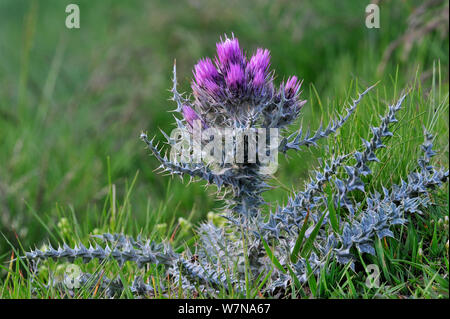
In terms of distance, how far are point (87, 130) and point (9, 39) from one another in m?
2.51

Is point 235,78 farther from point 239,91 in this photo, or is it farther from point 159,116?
point 159,116

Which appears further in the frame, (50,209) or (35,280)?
(50,209)

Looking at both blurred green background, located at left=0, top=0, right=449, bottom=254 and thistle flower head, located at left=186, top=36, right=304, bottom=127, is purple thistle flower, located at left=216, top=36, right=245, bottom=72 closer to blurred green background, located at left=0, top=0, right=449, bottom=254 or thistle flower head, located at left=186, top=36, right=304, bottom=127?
thistle flower head, located at left=186, top=36, right=304, bottom=127

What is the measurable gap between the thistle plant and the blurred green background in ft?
1.64

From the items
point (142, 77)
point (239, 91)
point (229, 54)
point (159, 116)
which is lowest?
point (159, 116)

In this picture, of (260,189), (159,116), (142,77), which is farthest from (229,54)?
(142,77)

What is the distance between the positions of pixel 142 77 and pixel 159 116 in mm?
652

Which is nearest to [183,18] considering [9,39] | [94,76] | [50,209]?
[94,76]

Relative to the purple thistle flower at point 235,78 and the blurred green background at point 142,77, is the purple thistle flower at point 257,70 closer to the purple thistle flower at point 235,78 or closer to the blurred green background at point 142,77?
the purple thistle flower at point 235,78

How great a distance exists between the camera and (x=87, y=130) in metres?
→ 4.25

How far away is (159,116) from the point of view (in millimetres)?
4523

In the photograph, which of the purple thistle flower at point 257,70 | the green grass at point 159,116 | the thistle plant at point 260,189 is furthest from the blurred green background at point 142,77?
the purple thistle flower at point 257,70

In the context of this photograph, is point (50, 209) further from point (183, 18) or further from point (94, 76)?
point (183, 18)
